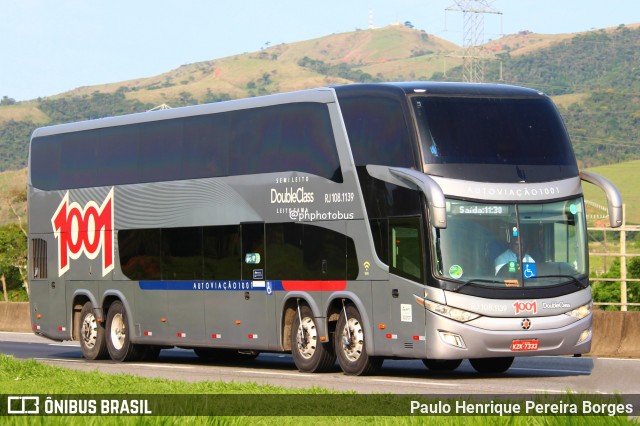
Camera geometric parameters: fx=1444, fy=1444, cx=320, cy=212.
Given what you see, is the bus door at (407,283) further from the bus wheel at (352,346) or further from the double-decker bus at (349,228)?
the bus wheel at (352,346)

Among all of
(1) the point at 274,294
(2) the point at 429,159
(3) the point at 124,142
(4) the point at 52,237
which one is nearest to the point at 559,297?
(2) the point at 429,159

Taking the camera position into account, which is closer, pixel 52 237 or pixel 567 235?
pixel 567 235

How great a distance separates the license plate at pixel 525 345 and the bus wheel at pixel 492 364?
2.09 metres

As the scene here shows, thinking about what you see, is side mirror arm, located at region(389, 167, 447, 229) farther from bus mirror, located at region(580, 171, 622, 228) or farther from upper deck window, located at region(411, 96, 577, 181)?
bus mirror, located at region(580, 171, 622, 228)

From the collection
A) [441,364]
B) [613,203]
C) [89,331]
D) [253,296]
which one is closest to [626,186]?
[89,331]

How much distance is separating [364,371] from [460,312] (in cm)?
212

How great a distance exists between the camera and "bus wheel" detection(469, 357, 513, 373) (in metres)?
21.8

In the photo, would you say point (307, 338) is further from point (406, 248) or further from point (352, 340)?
point (406, 248)

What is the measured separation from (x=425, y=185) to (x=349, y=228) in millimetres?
2305

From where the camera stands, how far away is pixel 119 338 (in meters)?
27.0

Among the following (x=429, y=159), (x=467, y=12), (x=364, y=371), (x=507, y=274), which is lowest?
(x=364, y=371)

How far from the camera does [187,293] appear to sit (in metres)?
25.2

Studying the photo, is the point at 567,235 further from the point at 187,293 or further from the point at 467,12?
the point at 467,12

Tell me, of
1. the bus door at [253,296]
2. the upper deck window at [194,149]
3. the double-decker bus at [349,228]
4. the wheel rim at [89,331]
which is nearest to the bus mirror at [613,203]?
the double-decker bus at [349,228]
